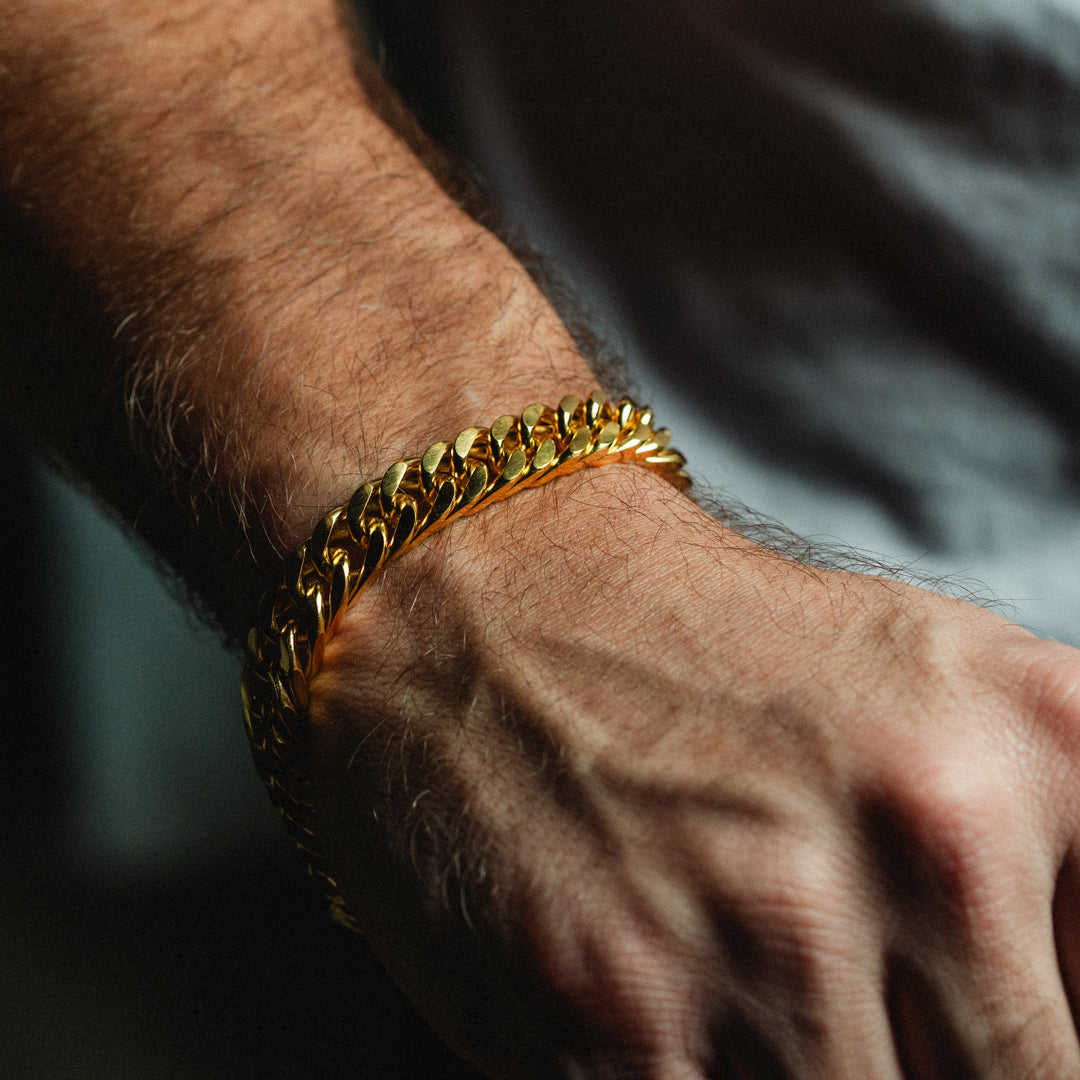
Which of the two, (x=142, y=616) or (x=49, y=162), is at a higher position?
(x=49, y=162)

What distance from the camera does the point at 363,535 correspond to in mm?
533

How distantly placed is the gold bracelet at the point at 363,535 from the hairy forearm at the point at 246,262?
0.04 m

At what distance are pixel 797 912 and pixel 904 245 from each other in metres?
0.58

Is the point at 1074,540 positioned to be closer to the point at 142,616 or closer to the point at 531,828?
the point at 531,828

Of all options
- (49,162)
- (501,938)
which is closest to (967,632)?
(501,938)

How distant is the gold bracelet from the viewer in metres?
0.53

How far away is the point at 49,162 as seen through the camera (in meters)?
0.67

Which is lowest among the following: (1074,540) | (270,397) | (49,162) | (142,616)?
(1074,540)

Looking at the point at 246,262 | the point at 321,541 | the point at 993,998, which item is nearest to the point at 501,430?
the point at 321,541

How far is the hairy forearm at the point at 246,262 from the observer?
23.7 inches

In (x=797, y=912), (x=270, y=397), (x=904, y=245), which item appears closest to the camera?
(x=797, y=912)

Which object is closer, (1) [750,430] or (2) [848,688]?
(2) [848,688]

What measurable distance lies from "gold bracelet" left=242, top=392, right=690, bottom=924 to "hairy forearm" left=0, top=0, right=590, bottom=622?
0.04 metres

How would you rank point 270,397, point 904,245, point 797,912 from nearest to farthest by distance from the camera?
point 797,912 → point 270,397 → point 904,245
